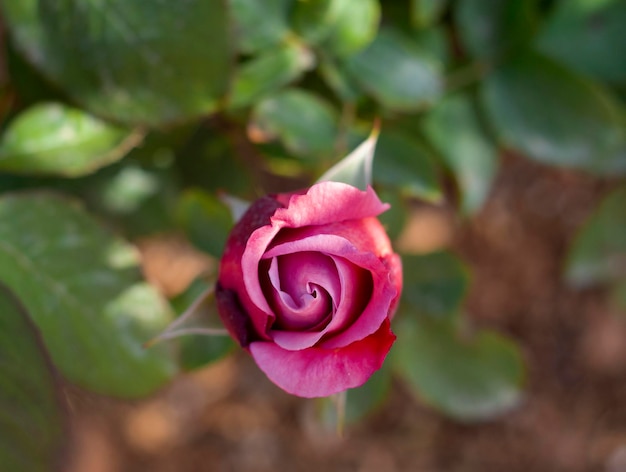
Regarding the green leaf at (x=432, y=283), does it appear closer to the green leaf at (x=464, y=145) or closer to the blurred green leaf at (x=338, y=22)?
the green leaf at (x=464, y=145)

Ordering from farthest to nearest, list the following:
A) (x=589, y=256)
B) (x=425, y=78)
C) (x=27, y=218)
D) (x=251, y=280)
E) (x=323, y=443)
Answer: (x=323, y=443) < (x=589, y=256) < (x=425, y=78) < (x=27, y=218) < (x=251, y=280)

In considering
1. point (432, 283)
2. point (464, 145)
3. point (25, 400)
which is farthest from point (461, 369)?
point (25, 400)

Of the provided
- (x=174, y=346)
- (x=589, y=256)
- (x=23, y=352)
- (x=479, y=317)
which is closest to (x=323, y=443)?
(x=479, y=317)

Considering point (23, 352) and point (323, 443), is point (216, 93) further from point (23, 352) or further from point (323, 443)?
point (323, 443)

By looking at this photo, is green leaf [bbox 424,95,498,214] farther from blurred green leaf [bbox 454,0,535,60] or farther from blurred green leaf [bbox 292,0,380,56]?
blurred green leaf [bbox 292,0,380,56]

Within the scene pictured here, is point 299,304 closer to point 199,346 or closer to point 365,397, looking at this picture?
point 199,346

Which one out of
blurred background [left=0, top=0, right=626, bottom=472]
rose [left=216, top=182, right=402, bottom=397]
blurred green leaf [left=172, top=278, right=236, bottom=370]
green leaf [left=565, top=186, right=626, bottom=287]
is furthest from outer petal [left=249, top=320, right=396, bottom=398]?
green leaf [left=565, top=186, right=626, bottom=287]
